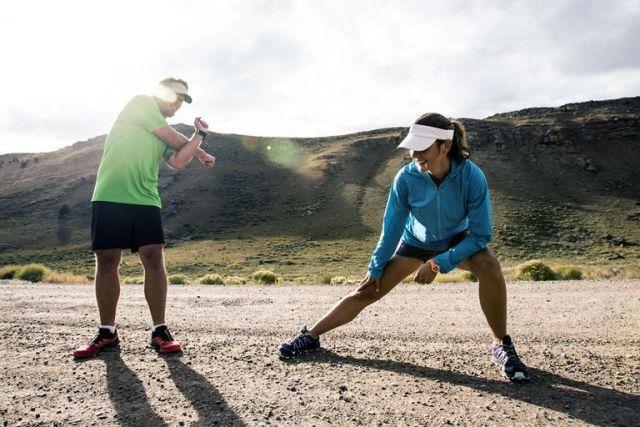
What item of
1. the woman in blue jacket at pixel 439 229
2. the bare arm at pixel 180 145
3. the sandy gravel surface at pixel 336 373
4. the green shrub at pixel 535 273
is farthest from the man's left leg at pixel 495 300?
the green shrub at pixel 535 273

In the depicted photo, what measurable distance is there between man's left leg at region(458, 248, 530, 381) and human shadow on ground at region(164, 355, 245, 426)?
6.37ft

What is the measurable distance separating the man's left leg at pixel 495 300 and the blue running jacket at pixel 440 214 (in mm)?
98

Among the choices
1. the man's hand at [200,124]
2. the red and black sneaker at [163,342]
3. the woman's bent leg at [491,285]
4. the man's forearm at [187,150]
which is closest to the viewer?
the woman's bent leg at [491,285]

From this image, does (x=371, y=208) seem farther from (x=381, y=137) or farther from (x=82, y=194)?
(x=82, y=194)

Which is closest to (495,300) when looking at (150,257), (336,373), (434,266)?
(434,266)

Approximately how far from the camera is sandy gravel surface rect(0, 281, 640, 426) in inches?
116

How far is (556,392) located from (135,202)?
3.58 metres

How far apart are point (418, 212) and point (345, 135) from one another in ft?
292

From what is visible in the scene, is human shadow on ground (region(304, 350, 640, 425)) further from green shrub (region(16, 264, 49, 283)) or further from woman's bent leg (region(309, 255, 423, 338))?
green shrub (region(16, 264, 49, 283))

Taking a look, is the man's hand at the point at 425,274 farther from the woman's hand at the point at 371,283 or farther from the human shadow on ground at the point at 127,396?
the human shadow on ground at the point at 127,396

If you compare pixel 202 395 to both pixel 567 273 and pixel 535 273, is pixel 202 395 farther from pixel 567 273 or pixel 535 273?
pixel 567 273

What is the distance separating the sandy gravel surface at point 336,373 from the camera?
2951mm

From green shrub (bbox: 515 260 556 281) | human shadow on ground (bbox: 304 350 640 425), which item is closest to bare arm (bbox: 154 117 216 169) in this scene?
human shadow on ground (bbox: 304 350 640 425)

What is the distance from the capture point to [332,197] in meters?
65.1
